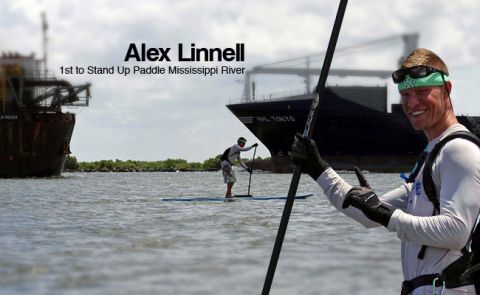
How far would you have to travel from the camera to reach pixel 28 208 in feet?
80.8

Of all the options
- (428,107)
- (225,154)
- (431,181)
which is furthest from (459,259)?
(225,154)

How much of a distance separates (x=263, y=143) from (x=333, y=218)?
159 feet

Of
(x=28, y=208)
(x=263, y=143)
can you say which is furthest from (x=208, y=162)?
(x=28, y=208)

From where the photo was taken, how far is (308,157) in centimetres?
310

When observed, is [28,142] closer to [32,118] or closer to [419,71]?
[32,118]

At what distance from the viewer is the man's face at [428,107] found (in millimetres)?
2900

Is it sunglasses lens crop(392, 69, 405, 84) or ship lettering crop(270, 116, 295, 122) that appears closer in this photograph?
sunglasses lens crop(392, 69, 405, 84)

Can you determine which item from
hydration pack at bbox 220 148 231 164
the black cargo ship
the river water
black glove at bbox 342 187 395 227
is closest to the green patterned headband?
black glove at bbox 342 187 395 227

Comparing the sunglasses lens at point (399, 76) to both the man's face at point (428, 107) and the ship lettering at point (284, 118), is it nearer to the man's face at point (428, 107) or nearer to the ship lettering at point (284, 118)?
the man's face at point (428, 107)

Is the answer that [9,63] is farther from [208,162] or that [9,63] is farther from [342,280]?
[342,280]

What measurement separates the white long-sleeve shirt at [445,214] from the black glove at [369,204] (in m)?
0.05

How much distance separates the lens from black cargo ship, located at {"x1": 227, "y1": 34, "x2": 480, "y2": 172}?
210 feet

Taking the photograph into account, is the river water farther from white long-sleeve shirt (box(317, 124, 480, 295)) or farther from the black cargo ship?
the black cargo ship

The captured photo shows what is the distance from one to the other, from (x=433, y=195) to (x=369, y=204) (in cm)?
27
